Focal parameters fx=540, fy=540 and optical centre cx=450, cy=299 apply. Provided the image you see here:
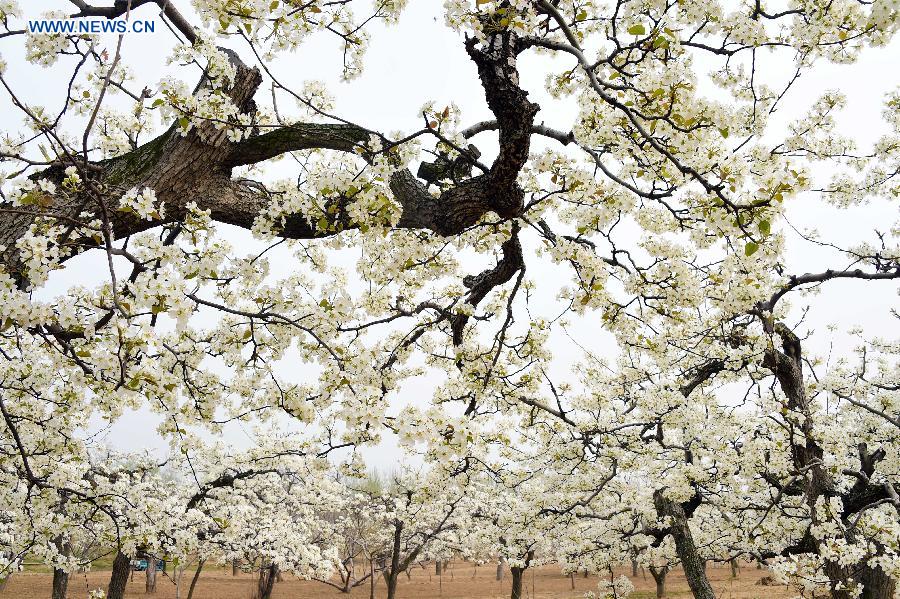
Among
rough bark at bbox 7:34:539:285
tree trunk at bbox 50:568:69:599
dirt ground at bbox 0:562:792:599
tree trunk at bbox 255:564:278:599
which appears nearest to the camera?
rough bark at bbox 7:34:539:285

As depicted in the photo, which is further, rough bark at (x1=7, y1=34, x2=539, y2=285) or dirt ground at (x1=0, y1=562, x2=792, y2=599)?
dirt ground at (x1=0, y1=562, x2=792, y2=599)

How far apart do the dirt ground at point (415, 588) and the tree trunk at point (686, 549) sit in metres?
12.4

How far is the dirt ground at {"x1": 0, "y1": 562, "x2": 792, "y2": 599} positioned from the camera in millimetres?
20094

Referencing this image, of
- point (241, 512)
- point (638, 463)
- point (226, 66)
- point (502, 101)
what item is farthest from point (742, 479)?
point (241, 512)

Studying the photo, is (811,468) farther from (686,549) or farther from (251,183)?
(251,183)

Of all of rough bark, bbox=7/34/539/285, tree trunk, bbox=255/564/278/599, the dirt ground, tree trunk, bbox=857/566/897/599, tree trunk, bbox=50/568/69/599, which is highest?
rough bark, bbox=7/34/539/285

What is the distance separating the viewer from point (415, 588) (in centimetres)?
2525

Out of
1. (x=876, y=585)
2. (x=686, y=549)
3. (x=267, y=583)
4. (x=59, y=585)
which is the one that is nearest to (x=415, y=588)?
(x=267, y=583)

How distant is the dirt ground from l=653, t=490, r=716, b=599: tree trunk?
1237cm

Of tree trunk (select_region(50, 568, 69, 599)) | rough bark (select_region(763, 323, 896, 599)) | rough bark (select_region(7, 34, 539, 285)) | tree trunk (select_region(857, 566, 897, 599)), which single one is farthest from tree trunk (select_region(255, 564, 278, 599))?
rough bark (select_region(7, 34, 539, 285))

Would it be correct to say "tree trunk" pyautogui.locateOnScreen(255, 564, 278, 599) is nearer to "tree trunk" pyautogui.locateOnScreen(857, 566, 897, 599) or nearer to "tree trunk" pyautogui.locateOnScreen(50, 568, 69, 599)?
"tree trunk" pyautogui.locateOnScreen(50, 568, 69, 599)

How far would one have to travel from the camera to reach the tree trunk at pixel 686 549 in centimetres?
691

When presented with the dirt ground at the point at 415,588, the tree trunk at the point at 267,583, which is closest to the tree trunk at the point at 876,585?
the dirt ground at the point at 415,588

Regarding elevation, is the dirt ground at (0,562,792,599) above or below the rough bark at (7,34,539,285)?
below
